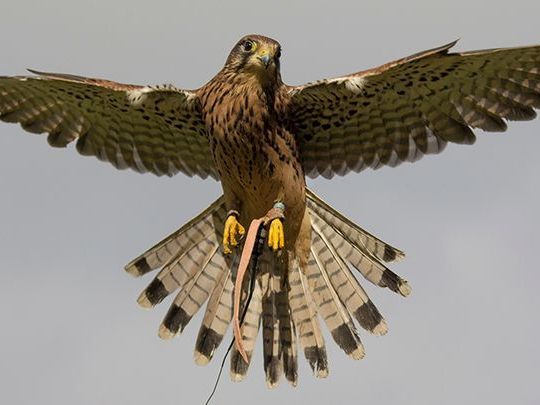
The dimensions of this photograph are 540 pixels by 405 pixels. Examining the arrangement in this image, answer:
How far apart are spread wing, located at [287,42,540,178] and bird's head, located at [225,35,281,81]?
0.38 meters

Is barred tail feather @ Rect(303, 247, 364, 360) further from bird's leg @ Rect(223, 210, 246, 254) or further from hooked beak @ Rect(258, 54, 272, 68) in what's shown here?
hooked beak @ Rect(258, 54, 272, 68)

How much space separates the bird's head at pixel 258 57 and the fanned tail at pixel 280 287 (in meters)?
1.50

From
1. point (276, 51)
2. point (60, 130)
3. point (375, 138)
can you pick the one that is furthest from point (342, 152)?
point (60, 130)

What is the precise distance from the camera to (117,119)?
16016 mm

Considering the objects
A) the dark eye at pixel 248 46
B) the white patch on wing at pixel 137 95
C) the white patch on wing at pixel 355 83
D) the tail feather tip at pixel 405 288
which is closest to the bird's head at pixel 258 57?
the dark eye at pixel 248 46

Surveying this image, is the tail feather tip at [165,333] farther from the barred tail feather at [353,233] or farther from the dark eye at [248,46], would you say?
the dark eye at [248,46]

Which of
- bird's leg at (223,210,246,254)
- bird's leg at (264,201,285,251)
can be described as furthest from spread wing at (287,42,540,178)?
bird's leg at (223,210,246,254)

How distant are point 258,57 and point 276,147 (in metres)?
0.77

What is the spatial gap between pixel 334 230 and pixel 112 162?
2051 millimetres

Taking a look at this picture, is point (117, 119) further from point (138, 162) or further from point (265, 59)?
point (265, 59)

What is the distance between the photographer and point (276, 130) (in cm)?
1509

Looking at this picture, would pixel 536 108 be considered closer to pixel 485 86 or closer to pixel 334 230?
pixel 485 86

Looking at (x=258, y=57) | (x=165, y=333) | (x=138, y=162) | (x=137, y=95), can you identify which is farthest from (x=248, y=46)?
(x=165, y=333)

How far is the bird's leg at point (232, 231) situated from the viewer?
1524cm
